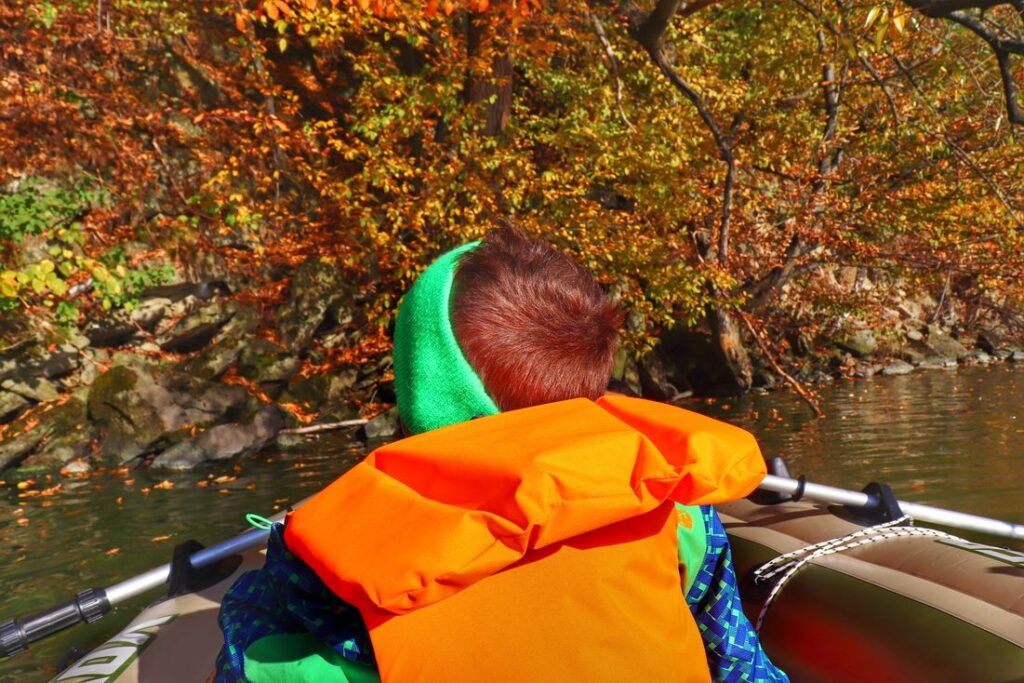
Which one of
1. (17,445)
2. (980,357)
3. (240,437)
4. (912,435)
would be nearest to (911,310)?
(980,357)

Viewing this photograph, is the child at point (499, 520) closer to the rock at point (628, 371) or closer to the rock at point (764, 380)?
the rock at point (628, 371)

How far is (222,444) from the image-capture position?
28.1 ft

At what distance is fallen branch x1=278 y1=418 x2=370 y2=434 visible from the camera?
31.0 ft

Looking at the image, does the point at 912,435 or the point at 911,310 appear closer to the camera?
the point at 912,435

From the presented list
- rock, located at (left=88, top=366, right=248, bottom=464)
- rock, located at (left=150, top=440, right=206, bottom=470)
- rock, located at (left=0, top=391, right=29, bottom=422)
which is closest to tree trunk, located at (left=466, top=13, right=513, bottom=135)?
rock, located at (left=88, top=366, right=248, bottom=464)

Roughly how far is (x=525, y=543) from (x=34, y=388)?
998 centimetres

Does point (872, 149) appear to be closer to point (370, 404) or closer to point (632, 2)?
point (632, 2)

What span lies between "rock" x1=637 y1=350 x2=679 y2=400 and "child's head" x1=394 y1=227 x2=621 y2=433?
1141cm

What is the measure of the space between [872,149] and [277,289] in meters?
9.00

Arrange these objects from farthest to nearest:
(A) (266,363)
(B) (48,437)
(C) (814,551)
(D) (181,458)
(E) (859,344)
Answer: (E) (859,344)
(A) (266,363)
(B) (48,437)
(D) (181,458)
(C) (814,551)

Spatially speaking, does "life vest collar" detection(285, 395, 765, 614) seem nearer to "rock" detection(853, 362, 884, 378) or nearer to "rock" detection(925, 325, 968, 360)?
"rock" detection(853, 362, 884, 378)

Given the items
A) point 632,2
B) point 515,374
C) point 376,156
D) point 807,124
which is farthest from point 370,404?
→ point 515,374

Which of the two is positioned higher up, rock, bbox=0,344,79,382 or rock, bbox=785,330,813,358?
rock, bbox=0,344,79,382

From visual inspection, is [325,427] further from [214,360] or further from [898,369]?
[898,369]
